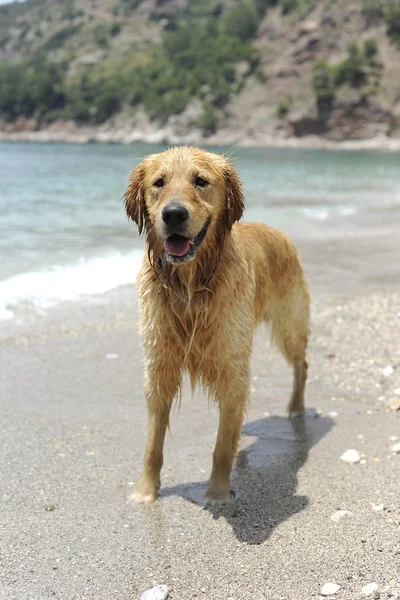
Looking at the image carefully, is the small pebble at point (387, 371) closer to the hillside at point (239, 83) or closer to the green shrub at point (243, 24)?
the hillside at point (239, 83)

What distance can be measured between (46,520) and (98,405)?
1.80 metres

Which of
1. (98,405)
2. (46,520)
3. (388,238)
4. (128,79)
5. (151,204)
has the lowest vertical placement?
(128,79)

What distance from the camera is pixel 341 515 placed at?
3.92 meters

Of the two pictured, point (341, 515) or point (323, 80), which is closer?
point (341, 515)

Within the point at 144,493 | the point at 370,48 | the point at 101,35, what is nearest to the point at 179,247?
the point at 144,493

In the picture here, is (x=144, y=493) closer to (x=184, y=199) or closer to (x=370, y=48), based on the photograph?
(x=184, y=199)

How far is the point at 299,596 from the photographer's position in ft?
10.4

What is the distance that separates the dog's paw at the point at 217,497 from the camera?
4207 mm

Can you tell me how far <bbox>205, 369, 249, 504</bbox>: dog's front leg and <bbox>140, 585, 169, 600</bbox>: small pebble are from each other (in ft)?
3.43

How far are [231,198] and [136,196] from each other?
57cm

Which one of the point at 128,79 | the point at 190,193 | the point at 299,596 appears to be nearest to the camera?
the point at 299,596

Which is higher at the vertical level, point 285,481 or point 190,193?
point 190,193

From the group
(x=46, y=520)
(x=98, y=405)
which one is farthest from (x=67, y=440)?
(x=46, y=520)

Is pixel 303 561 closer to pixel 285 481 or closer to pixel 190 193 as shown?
pixel 285 481
